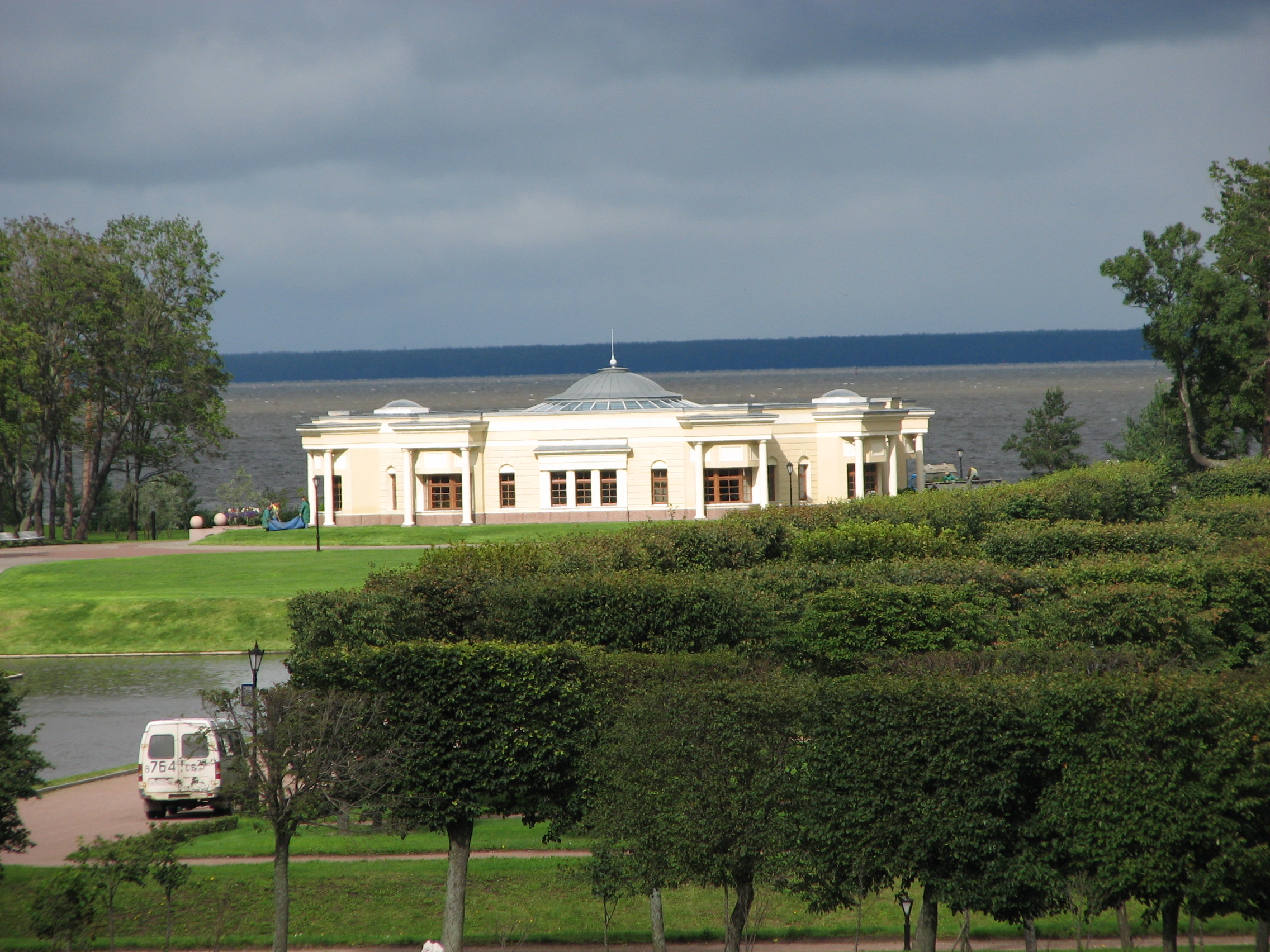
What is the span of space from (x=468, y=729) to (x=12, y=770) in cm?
731

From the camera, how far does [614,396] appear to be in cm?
7656

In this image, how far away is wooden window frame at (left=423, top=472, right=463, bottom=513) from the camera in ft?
234

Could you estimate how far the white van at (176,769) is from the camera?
84.2ft

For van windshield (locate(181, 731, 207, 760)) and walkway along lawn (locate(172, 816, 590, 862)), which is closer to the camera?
walkway along lawn (locate(172, 816, 590, 862))

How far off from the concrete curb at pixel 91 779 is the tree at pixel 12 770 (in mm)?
6926

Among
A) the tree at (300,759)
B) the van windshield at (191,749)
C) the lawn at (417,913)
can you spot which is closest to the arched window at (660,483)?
the van windshield at (191,749)

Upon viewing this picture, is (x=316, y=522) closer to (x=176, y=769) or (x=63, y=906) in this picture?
(x=176, y=769)

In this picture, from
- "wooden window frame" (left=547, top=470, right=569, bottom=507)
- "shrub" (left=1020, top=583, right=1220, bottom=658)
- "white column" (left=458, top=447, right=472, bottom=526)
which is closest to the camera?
"shrub" (left=1020, top=583, right=1220, bottom=658)

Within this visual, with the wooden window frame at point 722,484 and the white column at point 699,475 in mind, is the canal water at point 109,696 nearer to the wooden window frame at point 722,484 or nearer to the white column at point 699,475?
the white column at point 699,475

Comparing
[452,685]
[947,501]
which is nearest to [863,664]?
[452,685]

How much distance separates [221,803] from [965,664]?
15549 mm

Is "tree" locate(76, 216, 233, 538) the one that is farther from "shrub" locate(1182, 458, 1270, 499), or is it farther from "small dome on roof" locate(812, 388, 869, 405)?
"shrub" locate(1182, 458, 1270, 499)

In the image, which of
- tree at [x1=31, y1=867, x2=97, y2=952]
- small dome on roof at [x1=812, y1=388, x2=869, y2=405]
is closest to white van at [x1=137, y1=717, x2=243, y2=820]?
tree at [x1=31, y1=867, x2=97, y2=952]

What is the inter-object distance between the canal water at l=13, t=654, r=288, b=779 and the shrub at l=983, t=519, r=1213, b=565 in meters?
21.2
